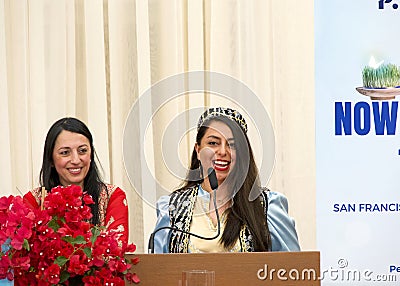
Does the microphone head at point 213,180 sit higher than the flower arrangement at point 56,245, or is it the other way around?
the microphone head at point 213,180

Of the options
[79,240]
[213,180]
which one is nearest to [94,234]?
[79,240]

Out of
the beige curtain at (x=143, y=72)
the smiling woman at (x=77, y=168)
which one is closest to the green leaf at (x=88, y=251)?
the smiling woman at (x=77, y=168)

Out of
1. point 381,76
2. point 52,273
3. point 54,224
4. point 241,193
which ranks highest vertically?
point 381,76

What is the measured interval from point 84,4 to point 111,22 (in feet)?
0.55

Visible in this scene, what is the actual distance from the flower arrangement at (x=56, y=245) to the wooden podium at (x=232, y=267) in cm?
11

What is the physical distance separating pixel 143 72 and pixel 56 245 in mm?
2224

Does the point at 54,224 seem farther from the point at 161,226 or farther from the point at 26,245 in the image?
the point at 161,226

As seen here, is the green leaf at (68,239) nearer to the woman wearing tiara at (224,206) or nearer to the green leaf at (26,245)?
the green leaf at (26,245)

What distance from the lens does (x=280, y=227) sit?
2490 mm

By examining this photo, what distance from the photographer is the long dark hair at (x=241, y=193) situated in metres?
2.41

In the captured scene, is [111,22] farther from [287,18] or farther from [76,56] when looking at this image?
[287,18]

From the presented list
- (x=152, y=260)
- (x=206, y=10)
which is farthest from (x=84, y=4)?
(x=152, y=260)

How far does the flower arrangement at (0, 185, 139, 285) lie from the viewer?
1.62m

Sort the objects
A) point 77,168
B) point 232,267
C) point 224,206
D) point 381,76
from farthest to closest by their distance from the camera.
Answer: point 381,76
point 77,168
point 224,206
point 232,267
